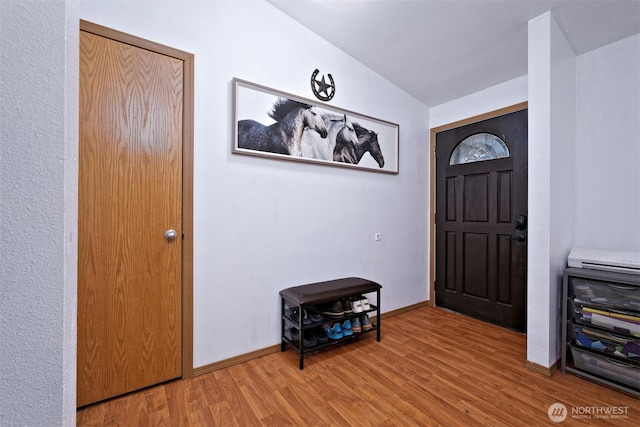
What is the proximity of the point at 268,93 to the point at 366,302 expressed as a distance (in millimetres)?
1910

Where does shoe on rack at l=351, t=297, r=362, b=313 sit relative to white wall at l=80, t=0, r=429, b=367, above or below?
below

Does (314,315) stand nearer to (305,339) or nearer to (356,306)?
(305,339)

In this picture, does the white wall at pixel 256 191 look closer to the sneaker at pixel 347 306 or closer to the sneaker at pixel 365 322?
the sneaker at pixel 347 306

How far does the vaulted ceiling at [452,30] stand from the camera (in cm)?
195

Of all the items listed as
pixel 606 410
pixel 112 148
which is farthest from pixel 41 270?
pixel 606 410

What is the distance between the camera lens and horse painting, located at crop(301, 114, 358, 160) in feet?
7.89

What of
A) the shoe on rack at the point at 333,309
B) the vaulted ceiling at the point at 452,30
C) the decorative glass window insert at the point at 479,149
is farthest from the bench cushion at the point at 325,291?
the vaulted ceiling at the point at 452,30

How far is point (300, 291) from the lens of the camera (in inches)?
86.3

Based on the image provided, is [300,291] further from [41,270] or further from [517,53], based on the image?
[517,53]

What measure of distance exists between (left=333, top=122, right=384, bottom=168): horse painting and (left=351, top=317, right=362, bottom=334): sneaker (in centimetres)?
142

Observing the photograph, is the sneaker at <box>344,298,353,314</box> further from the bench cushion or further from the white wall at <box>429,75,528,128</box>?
the white wall at <box>429,75,528,128</box>

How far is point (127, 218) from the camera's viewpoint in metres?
1.70

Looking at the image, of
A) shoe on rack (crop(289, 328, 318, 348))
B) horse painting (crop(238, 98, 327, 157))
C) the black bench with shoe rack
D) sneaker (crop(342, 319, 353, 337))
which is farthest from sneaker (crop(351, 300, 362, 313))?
horse painting (crop(238, 98, 327, 157))

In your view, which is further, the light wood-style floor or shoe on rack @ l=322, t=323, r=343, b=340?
shoe on rack @ l=322, t=323, r=343, b=340
